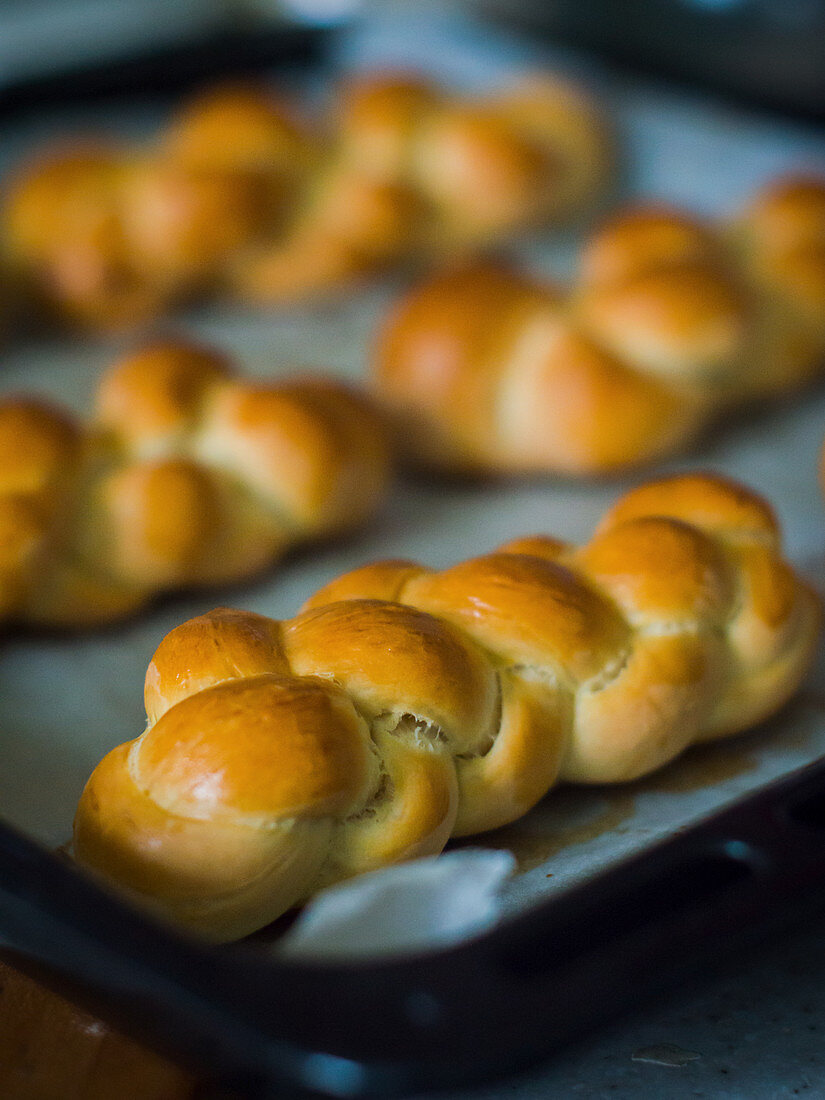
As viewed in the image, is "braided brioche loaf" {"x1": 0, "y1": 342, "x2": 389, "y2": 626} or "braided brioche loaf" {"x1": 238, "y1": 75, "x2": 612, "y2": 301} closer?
"braided brioche loaf" {"x1": 0, "y1": 342, "x2": 389, "y2": 626}

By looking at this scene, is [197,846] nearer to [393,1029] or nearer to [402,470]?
[393,1029]

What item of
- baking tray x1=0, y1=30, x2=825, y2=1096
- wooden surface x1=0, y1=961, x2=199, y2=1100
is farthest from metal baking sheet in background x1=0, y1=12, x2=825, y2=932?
wooden surface x1=0, y1=961, x2=199, y2=1100

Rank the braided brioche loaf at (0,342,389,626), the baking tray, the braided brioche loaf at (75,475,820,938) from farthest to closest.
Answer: the braided brioche loaf at (0,342,389,626)
the braided brioche loaf at (75,475,820,938)
the baking tray

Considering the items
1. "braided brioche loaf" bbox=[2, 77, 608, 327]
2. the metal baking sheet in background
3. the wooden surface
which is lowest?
the wooden surface

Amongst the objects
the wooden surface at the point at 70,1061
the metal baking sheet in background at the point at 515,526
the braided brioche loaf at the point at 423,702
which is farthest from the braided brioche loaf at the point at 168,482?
the wooden surface at the point at 70,1061

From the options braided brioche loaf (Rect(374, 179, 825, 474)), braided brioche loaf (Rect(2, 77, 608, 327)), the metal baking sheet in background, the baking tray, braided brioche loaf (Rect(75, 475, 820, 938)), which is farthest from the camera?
braided brioche loaf (Rect(2, 77, 608, 327))

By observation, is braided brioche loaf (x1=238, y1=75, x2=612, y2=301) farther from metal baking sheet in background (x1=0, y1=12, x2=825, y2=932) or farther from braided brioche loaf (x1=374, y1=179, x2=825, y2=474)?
braided brioche loaf (x1=374, y1=179, x2=825, y2=474)

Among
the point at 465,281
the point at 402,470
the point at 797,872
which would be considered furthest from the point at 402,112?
the point at 797,872
